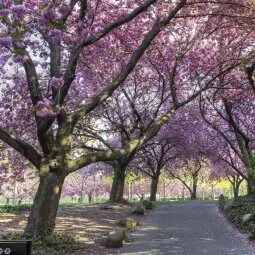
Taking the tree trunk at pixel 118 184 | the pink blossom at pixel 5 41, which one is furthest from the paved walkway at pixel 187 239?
the tree trunk at pixel 118 184

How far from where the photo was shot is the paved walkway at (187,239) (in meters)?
9.83

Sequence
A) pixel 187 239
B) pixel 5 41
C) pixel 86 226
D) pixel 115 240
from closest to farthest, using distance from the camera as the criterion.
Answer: pixel 5 41 < pixel 115 240 < pixel 187 239 < pixel 86 226

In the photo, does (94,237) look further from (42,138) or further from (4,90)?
(4,90)

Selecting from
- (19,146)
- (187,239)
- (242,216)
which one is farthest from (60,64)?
(242,216)

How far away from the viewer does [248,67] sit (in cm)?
1550

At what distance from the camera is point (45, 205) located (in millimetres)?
9859

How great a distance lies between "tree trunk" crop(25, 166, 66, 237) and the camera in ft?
32.0

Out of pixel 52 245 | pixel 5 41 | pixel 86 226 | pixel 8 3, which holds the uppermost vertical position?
pixel 8 3

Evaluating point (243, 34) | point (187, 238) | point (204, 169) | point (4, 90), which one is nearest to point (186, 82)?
point (243, 34)

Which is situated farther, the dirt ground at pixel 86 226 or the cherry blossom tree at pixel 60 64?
the dirt ground at pixel 86 226

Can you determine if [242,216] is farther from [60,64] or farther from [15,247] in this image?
[15,247]

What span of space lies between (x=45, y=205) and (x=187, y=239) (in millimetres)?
4254

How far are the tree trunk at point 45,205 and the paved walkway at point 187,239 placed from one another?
6.54 ft

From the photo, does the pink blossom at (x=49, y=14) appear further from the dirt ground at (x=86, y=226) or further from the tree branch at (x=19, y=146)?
the dirt ground at (x=86, y=226)
